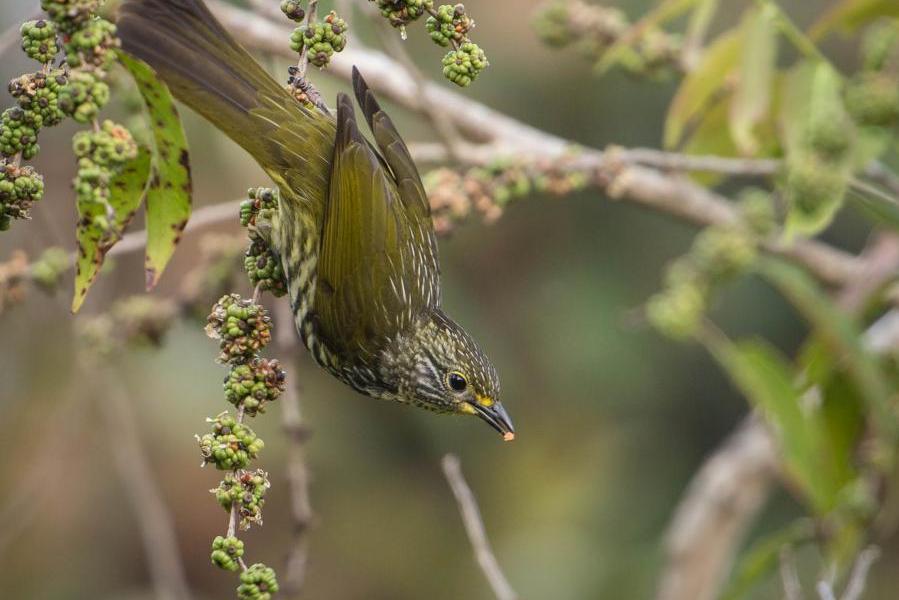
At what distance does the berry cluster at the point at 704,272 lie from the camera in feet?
11.4

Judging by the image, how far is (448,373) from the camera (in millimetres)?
3168

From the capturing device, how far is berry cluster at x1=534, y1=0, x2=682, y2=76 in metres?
3.92

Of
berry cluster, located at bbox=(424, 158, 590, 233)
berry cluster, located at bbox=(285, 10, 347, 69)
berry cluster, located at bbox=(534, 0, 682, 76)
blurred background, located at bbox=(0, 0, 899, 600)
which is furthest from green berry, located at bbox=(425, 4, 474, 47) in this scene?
blurred background, located at bbox=(0, 0, 899, 600)

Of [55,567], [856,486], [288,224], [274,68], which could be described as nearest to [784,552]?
[856,486]

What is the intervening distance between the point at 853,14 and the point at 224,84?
1.60 metres

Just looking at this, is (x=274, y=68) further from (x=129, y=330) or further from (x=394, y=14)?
(x=394, y=14)

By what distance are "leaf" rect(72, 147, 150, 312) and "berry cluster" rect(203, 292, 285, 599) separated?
229mm

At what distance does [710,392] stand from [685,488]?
582 millimetres

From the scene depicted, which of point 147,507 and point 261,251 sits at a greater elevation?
point 147,507

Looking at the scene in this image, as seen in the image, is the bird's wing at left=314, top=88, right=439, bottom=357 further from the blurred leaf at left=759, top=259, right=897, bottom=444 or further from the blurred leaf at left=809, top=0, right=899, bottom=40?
the blurred leaf at left=809, top=0, right=899, bottom=40

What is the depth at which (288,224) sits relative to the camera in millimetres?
2996

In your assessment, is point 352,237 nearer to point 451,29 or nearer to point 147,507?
point 451,29

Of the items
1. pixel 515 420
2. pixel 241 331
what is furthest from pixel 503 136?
pixel 515 420

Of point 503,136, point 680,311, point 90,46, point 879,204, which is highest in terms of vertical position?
point 503,136
